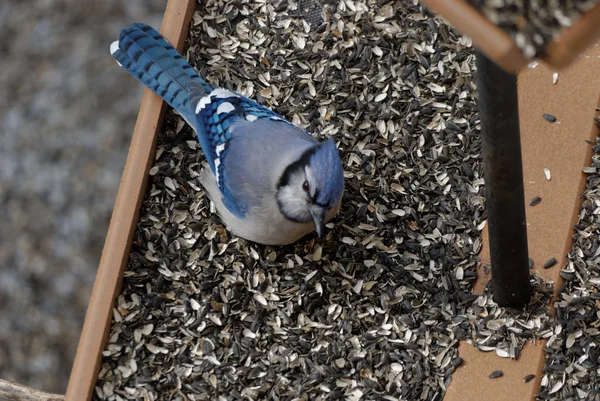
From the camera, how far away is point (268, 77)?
309 cm

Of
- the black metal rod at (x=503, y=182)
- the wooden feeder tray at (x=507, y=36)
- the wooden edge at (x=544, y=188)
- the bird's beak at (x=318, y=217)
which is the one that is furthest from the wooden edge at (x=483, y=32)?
the wooden edge at (x=544, y=188)

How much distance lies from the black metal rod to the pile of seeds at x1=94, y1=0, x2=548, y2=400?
0.20 metres

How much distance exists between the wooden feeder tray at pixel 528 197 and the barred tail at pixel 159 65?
0.07 m

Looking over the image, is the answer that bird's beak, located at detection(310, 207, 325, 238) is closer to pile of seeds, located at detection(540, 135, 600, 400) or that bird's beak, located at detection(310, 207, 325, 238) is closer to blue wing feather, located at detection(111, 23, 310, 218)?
blue wing feather, located at detection(111, 23, 310, 218)

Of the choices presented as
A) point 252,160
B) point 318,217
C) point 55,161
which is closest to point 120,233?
point 252,160

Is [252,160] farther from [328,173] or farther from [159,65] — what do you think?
[159,65]

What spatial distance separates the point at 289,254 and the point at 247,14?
1.00 meters

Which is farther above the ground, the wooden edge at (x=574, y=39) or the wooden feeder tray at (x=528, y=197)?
the wooden edge at (x=574, y=39)

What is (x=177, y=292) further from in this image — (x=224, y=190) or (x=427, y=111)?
(x=427, y=111)

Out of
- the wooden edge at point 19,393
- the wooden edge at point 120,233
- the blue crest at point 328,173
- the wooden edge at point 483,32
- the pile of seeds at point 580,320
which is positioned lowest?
the wooden edge at point 19,393

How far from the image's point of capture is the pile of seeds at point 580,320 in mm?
2559

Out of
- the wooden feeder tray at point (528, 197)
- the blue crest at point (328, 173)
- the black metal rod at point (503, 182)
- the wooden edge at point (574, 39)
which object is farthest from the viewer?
the wooden feeder tray at point (528, 197)

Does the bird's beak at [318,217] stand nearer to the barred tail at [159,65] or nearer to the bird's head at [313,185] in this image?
the bird's head at [313,185]

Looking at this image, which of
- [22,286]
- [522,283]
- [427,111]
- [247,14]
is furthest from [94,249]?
[522,283]
